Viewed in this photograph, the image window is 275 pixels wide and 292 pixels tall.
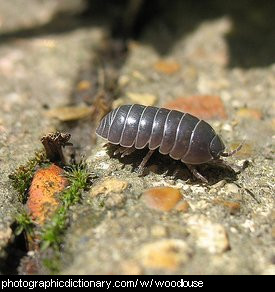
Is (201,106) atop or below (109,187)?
atop

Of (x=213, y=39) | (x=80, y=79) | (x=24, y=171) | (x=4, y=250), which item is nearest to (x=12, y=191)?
(x=24, y=171)

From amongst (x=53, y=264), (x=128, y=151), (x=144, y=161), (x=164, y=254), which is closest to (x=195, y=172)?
(x=144, y=161)

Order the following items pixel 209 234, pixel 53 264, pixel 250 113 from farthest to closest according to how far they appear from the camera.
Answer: pixel 250 113 < pixel 209 234 < pixel 53 264

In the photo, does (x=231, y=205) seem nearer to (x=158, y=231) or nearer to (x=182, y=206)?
(x=182, y=206)

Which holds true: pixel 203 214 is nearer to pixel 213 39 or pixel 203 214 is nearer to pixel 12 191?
pixel 12 191

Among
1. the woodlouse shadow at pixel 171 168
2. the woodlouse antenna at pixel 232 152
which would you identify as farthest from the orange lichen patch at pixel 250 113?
the woodlouse shadow at pixel 171 168

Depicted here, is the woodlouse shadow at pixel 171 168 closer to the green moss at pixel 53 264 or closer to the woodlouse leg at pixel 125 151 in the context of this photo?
the woodlouse leg at pixel 125 151
